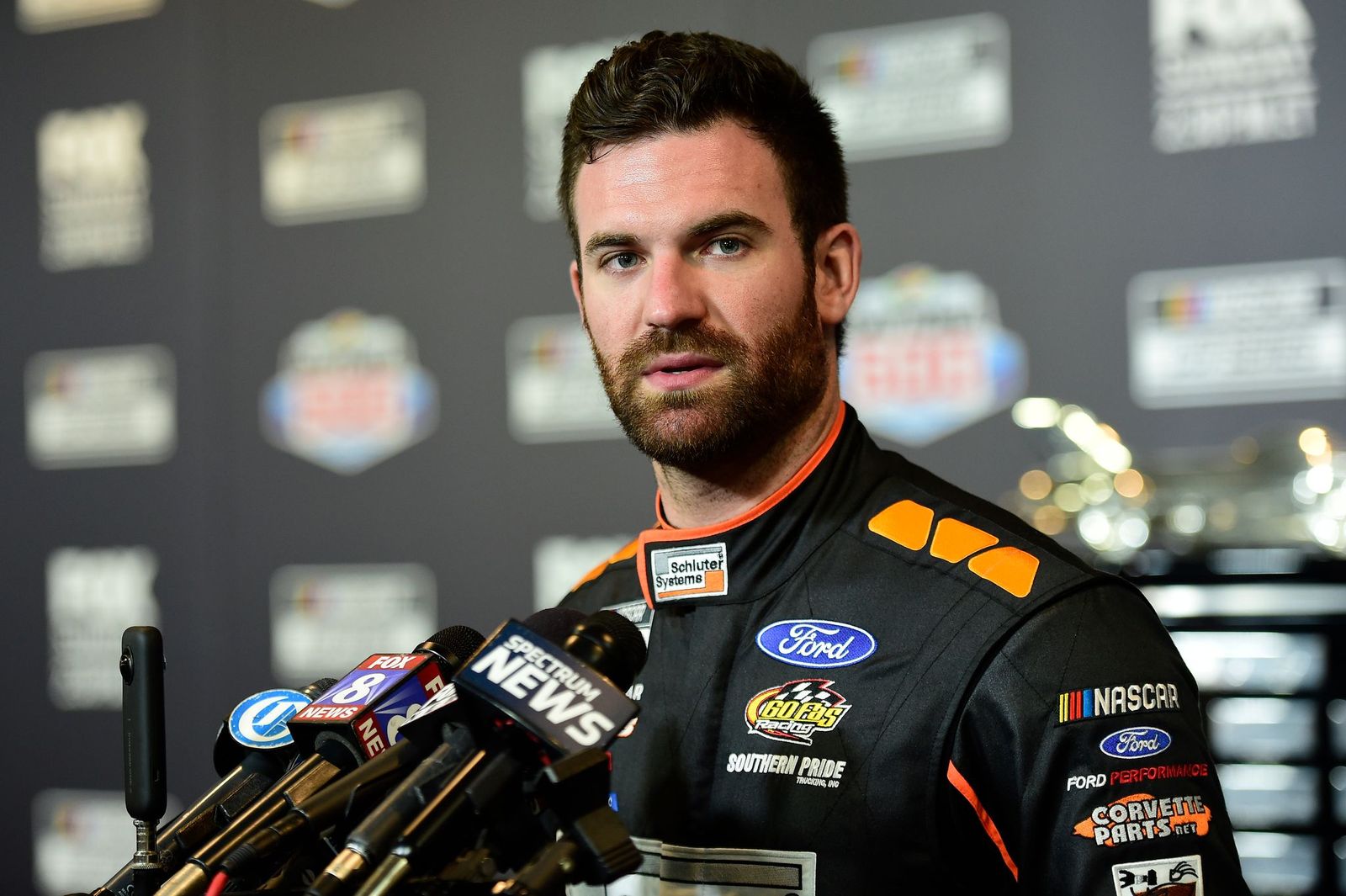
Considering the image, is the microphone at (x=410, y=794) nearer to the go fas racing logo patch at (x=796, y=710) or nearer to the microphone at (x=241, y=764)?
the microphone at (x=241, y=764)

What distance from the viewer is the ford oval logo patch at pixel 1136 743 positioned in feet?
→ 3.04

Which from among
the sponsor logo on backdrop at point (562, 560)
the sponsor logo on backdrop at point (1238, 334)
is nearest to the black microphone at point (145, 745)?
the sponsor logo on backdrop at point (1238, 334)

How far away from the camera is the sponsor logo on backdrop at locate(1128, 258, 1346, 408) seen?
2082 mm

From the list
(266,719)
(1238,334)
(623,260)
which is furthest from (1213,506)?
(266,719)

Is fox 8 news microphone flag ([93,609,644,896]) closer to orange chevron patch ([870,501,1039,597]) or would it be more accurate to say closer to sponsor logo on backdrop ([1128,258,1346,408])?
orange chevron patch ([870,501,1039,597])

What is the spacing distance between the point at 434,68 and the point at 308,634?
4.51 ft

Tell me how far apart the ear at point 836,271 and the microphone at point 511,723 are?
25.0 inches

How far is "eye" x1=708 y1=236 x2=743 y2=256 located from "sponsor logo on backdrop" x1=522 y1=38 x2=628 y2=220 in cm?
172

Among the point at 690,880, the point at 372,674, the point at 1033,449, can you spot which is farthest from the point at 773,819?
the point at 1033,449

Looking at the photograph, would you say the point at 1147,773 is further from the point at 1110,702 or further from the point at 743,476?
the point at 743,476

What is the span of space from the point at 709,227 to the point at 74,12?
9.70ft

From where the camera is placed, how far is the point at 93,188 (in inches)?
130

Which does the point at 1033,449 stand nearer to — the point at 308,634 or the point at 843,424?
the point at 843,424

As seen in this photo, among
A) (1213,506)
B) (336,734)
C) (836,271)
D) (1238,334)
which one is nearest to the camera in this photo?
(336,734)
